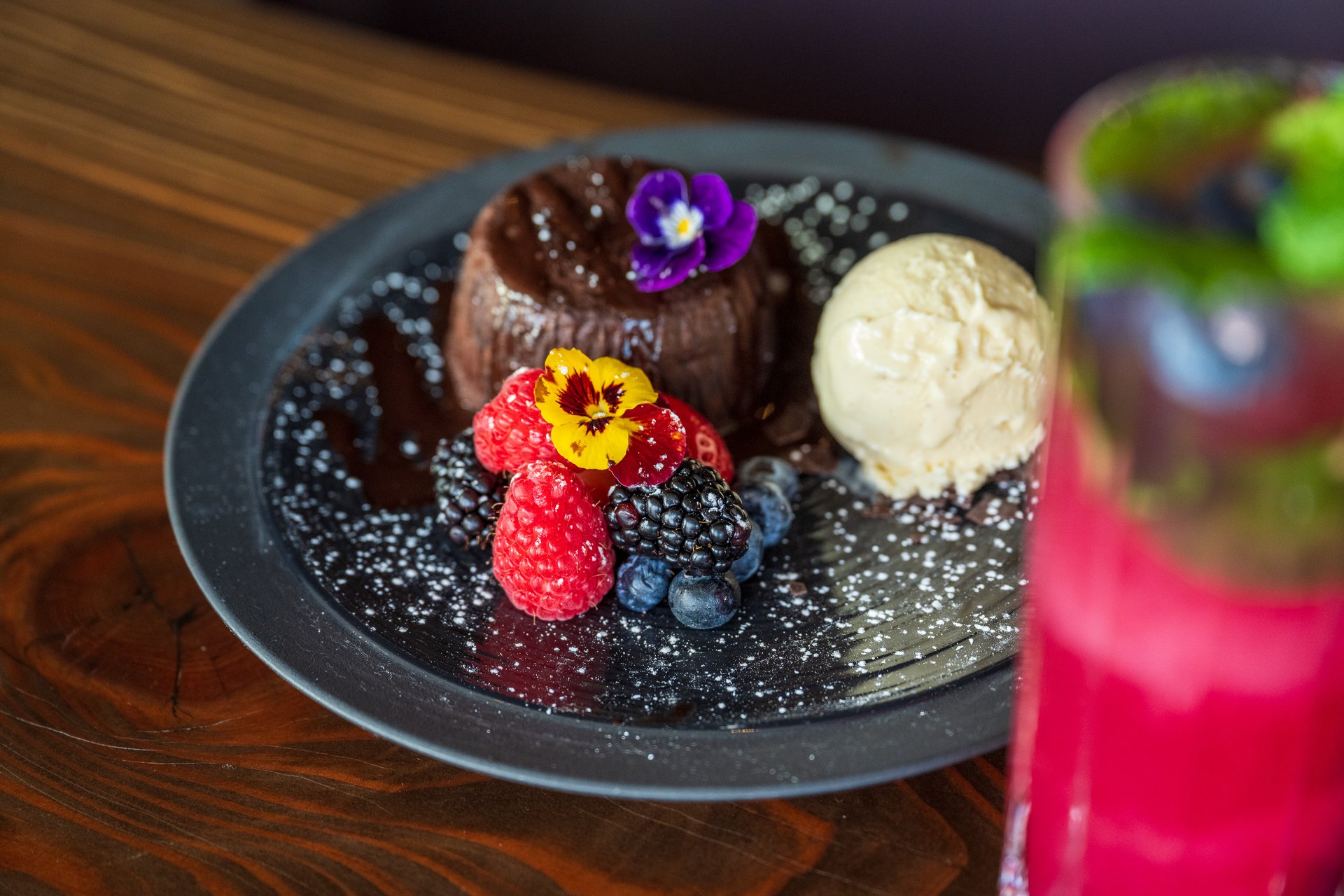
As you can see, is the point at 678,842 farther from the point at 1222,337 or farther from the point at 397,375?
the point at 397,375

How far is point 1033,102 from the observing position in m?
2.45

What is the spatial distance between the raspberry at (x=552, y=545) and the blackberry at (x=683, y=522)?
3cm

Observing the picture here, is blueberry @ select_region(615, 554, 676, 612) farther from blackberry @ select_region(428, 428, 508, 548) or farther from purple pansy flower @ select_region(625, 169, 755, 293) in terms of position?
purple pansy flower @ select_region(625, 169, 755, 293)

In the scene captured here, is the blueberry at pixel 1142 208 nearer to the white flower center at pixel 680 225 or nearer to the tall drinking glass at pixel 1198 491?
the tall drinking glass at pixel 1198 491

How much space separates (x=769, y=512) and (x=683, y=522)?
0.15 meters

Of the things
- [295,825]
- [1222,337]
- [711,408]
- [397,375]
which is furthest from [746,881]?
[397,375]

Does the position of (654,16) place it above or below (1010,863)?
above

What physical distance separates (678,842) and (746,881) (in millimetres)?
60

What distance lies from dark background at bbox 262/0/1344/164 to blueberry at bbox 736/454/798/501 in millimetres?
1373

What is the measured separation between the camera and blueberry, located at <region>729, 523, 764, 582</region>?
1171mm

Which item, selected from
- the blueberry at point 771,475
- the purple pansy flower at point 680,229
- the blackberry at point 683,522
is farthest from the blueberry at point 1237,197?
the purple pansy flower at point 680,229

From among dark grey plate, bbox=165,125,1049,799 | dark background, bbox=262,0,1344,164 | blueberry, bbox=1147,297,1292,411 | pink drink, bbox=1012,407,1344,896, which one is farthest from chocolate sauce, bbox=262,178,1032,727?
dark background, bbox=262,0,1344,164

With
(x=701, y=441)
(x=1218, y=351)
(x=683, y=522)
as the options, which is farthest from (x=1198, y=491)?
(x=701, y=441)

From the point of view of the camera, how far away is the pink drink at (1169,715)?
0.64m
